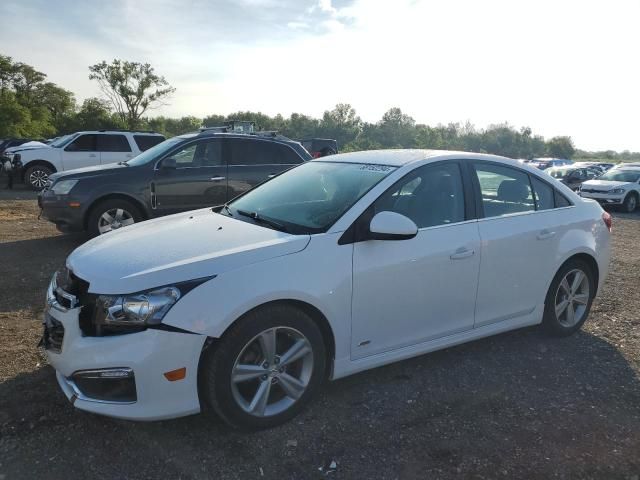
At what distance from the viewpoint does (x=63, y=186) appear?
7414 millimetres

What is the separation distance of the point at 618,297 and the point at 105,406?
5505 millimetres

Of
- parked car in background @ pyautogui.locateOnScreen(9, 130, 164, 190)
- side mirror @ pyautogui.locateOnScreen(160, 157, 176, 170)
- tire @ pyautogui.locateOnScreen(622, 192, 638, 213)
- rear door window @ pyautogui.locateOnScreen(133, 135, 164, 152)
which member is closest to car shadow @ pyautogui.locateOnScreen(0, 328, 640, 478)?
side mirror @ pyautogui.locateOnScreen(160, 157, 176, 170)

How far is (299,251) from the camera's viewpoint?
10.0ft

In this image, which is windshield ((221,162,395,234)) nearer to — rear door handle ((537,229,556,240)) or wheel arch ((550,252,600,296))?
rear door handle ((537,229,556,240))

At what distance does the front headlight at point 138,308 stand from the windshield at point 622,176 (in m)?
19.0

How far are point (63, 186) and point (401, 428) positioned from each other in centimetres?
627

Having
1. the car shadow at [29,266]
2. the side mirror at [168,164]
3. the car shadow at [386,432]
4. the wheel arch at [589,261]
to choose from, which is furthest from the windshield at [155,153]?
the wheel arch at [589,261]

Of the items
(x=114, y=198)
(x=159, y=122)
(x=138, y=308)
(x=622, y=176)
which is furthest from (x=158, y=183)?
(x=159, y=122)

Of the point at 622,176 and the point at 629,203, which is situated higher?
the point at 622,176

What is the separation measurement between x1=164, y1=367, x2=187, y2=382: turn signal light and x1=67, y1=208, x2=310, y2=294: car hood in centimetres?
46

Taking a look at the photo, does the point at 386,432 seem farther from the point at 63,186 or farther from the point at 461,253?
the point at 63,186

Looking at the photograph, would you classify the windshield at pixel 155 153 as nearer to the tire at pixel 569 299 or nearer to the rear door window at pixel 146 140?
the tire at pixel 569 299

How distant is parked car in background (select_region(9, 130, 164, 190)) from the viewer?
14.9 m

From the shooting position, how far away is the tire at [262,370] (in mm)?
2807
